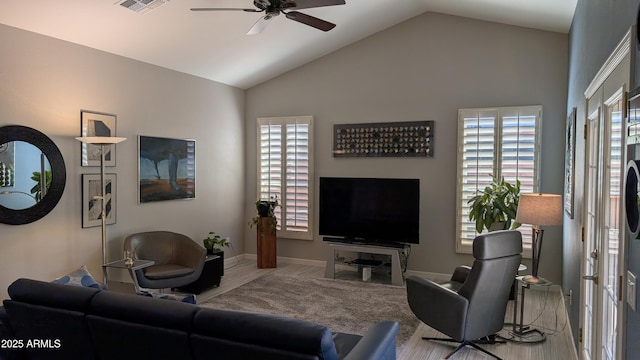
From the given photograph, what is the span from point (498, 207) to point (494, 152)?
3.16 ft

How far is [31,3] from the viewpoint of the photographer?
379 cm

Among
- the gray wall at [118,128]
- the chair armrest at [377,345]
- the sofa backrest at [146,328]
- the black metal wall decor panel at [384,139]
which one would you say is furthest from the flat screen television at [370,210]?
the sofa backrest at [146,328]

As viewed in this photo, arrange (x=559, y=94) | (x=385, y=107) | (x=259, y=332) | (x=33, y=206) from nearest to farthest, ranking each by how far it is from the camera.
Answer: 1. (x=259, y=332)
2. (x=33, y=206)
3. (x=559, y=94)
4. (x=385, y=107)

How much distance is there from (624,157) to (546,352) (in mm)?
2745

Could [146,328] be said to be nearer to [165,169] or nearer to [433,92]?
[165,169]

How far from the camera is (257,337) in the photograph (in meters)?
2.07

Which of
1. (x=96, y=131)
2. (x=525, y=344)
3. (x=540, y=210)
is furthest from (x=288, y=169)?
(x=525, y=344)

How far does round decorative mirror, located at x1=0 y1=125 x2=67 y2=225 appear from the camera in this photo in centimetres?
398

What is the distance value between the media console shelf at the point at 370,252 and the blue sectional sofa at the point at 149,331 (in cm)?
310

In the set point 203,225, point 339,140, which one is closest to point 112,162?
point 203,225

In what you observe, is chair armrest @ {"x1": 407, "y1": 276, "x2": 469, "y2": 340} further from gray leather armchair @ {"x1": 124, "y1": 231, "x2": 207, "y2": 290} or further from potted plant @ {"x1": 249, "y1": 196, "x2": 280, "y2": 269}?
potted plant @ {"x1": 249, "y1": 196, "x2": 280, "y2": 269}

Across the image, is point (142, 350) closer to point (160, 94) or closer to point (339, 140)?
point (160, 94)

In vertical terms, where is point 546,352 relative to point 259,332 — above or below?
below

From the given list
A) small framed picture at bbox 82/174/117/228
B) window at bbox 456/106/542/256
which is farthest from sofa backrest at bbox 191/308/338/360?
window at bbox 456/106/542/256
